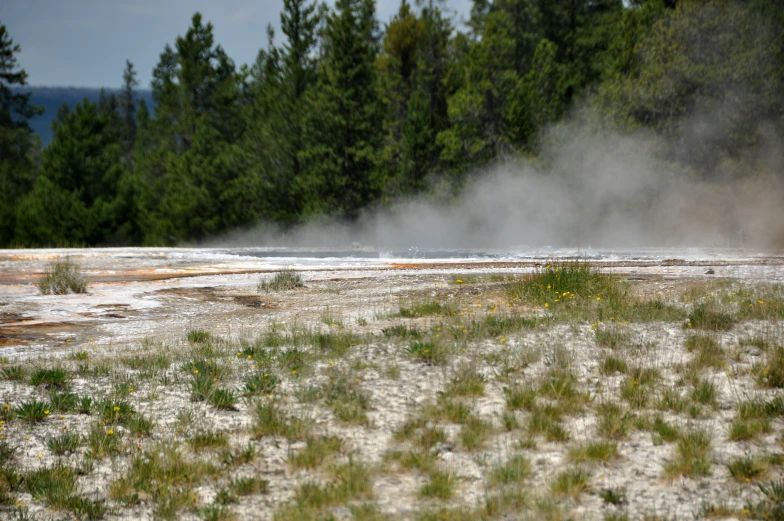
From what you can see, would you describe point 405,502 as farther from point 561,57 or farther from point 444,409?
point 561,57

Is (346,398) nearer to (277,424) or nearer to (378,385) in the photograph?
(378,385)

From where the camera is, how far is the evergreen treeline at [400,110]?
26.4 meters

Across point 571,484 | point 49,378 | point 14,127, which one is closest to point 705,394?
point 571,484

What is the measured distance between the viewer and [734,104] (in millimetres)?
26531

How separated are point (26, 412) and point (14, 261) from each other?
45.2 feet

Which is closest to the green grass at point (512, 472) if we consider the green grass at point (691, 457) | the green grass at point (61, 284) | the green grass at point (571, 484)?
the green grass at point (571, 484)

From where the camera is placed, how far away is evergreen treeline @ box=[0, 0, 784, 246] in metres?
26.4

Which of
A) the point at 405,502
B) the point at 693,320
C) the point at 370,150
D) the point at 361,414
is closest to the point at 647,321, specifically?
the point at 693,320

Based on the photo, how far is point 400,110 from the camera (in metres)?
35.0

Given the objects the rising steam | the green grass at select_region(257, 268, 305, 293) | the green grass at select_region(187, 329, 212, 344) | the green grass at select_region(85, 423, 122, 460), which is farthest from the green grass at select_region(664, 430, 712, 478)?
the rising steam

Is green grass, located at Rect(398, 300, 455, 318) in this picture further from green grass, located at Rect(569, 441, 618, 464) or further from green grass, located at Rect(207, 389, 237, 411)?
green grass, located at Rect(569, 441, 618, 464)

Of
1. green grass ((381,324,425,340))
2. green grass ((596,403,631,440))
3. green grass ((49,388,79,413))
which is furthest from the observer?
green grass ((381,324,425,340))

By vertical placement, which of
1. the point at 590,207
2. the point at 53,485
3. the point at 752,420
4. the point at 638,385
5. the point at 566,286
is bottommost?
the point at 53,485

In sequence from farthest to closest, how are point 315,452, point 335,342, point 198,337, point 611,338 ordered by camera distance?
point 198,337, point 335,342, point 611,338, point 315,452
